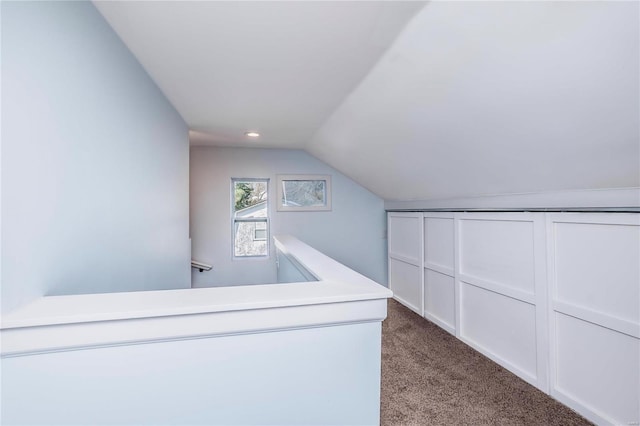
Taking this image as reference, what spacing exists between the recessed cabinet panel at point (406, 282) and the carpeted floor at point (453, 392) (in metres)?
0.86

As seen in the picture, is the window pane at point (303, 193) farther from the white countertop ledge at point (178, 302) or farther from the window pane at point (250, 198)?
the white countertop ledge at point (178, 302)

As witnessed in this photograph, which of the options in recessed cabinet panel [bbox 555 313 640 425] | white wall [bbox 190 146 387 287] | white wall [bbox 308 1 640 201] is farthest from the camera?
white wall [bbox 190 146 387 287]

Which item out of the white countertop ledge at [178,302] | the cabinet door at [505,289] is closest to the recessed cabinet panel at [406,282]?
the cabinet door at [505,289]

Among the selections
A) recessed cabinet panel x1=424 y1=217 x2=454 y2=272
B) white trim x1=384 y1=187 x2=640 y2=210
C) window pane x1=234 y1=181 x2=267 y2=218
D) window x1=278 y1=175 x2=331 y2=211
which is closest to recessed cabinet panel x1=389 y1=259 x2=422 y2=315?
recessed cabinet panel x1=424 y1=217 x2=454 y2=272

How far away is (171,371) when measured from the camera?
0.90m

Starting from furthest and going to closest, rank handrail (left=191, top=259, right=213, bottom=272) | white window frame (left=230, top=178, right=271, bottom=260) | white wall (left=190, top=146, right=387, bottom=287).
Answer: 1. white window frame (left=230, top=178, right=271, bottom=260)
2. white wall (left=190, top=146, right=387, bottom=287)
3. handrail (left=191, top=259, right=213, bottom=272)

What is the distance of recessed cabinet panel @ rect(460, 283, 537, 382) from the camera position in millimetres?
2125

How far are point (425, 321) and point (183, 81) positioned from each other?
3.09 m

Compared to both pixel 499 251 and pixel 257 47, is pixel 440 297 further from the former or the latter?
pixel 257 47

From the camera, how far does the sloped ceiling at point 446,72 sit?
114 centimetres

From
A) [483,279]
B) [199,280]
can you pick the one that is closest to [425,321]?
[483,279]

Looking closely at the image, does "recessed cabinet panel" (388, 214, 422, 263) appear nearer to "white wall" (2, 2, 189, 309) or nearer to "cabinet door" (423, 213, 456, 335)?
"cabinet door" (423, 213, 456, 335)

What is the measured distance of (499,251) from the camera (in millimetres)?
2387

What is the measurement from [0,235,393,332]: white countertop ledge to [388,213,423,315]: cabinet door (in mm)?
2637
